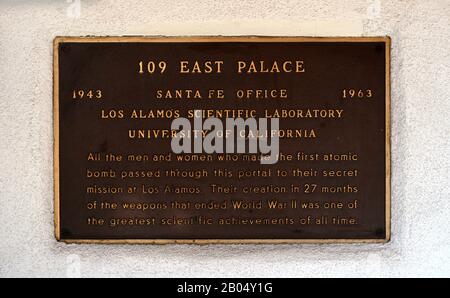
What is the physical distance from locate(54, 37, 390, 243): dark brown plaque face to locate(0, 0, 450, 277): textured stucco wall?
9 centimetres

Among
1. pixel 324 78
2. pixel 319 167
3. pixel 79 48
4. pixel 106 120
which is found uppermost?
pixel 79 48

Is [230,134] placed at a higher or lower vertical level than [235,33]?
lower

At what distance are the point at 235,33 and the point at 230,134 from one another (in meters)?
0.54

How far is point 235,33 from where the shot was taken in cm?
221

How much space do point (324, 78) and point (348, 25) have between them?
0.33 meters

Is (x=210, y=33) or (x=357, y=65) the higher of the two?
(x=210, y=33)

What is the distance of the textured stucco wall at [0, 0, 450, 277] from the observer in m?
2.21

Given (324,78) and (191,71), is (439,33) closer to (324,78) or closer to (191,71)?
(324,78)

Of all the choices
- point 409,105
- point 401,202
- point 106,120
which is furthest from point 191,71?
point 401,202

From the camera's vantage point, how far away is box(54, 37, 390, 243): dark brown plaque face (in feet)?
7.09

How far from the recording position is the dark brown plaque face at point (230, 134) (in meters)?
2.16

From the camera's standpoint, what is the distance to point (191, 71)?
2166 mm

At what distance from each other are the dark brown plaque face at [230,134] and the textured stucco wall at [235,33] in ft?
0.31
